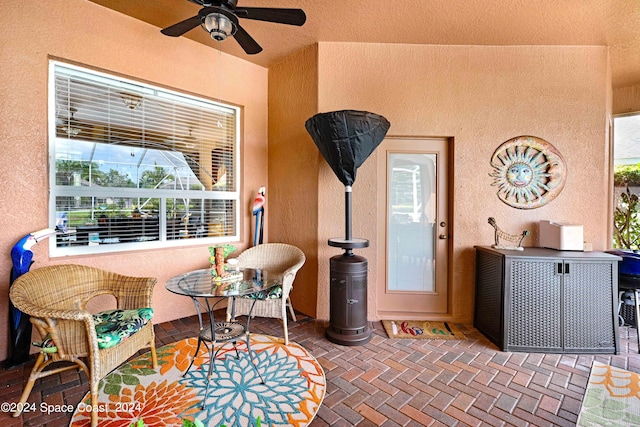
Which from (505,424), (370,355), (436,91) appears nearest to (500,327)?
(505,424)

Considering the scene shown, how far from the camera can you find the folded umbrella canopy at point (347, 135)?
8.58ft

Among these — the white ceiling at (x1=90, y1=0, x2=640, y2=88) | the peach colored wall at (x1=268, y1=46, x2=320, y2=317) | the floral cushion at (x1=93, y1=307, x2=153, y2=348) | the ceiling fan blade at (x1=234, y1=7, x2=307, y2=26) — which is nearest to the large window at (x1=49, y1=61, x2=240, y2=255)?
the peach colored wall at (x1=268, y1=46, x2=320, y2=317)

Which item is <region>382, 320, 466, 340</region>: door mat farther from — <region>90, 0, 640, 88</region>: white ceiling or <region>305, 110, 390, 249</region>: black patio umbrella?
<region>90, 0, 640, 88</region>: white ceiling

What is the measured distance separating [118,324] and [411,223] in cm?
290

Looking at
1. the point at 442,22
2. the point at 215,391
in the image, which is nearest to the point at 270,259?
the point at 215,391

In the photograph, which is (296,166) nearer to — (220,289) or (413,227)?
(413,227)

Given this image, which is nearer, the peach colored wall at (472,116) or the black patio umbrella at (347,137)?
the black patio umbrella at (347,137)

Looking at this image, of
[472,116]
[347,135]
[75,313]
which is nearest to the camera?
[75,313]

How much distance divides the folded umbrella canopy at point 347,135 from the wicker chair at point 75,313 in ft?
6.26

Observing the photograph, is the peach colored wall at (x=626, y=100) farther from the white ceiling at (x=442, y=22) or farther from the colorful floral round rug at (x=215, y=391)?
the colorful floral round rug at (x=215, y=391)

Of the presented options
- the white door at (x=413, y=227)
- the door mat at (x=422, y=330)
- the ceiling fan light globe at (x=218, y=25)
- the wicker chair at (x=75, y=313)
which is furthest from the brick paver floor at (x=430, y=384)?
the ceiling fan light globe at (x=218, y=25)

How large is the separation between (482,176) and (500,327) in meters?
1.57

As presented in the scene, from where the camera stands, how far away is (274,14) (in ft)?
6.58

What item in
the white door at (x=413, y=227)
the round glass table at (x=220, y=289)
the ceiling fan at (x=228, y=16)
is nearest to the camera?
the ceiling fan at (x=228, y=16)
